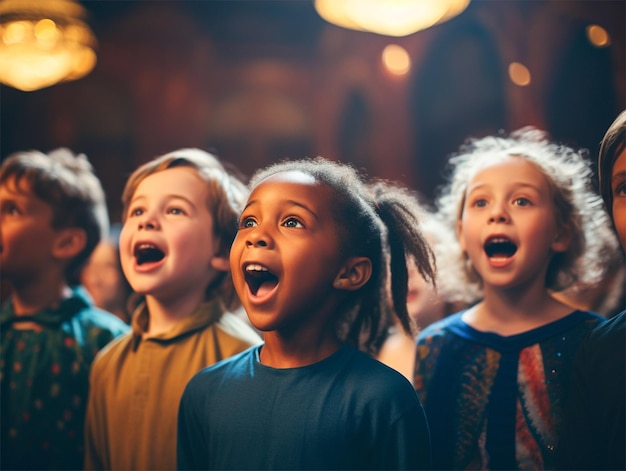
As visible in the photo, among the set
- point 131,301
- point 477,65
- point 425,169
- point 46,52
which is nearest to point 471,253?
point 425,169

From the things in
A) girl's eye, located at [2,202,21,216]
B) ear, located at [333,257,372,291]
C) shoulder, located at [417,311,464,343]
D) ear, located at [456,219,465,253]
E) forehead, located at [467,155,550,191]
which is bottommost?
shoulder, located at [417,311,464,343]

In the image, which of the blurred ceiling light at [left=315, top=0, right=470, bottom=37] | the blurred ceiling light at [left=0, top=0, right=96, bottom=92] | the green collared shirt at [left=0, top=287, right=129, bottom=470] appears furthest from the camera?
the blurred ceiling light at [left=0, top=0, right=96, bottom=92]

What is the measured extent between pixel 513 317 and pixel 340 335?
376 mm

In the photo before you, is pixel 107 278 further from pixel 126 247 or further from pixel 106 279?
pixel 126 247

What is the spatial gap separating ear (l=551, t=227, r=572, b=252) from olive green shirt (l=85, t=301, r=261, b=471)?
2.39 ft

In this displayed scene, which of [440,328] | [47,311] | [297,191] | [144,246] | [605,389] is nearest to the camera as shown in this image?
[605,389]

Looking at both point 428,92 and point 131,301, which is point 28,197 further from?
point 428,92

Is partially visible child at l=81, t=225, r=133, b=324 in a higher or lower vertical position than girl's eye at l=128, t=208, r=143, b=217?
lower

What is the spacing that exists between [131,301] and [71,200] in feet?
1.18

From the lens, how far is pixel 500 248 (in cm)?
141

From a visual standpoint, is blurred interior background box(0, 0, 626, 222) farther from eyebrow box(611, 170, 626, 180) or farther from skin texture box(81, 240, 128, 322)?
eyebrow box(611, 170, 626, 180)

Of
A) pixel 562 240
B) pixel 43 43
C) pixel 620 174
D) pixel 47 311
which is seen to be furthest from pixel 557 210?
pixel 43 43

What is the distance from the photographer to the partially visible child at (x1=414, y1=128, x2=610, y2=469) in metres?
1.33

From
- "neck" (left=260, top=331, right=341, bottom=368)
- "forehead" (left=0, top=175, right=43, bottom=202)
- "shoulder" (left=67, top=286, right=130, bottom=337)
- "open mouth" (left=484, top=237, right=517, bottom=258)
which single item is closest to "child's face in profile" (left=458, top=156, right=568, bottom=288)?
"open mouth" (left=484, top=237, right=517, bottom=258)
